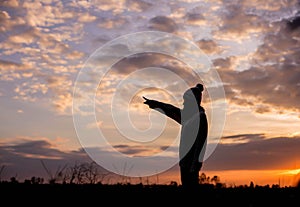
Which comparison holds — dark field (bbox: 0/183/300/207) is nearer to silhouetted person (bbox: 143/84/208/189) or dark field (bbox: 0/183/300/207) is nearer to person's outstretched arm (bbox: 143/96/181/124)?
silhouetted person (bbox: 143/84/208/189)

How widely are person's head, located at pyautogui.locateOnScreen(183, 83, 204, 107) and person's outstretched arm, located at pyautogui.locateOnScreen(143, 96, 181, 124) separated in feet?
1.82

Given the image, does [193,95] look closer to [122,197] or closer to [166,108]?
Answer: [166,108]

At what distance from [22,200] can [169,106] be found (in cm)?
622

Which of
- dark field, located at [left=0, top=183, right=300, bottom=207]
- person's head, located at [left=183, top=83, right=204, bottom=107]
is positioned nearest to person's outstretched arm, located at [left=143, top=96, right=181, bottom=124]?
person's head, located at [left=183, top=83, right=204, bottom=107]

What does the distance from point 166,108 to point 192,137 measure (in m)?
1.43

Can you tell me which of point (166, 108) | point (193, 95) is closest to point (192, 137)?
point (193, 95)

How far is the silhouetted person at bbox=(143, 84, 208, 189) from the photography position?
12.7m

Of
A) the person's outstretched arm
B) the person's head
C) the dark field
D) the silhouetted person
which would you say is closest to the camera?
the dark field

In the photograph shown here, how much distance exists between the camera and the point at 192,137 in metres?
12.9

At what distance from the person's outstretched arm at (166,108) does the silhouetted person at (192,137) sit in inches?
11.4

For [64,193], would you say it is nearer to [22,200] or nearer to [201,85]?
[22,200]

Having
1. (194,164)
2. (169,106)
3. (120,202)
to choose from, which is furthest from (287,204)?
(169,106)

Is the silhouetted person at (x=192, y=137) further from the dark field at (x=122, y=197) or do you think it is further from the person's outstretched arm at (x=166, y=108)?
the dark field at (x=122, y=197)

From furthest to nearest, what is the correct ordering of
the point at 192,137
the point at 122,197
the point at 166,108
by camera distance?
1. the point at 166,108
2. the point at 192,137
3. the point at 122,197
